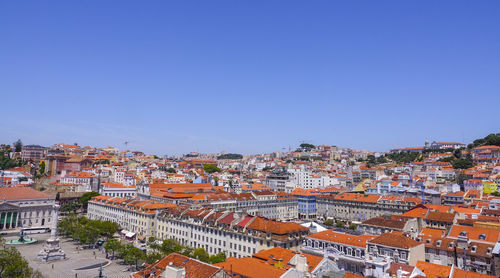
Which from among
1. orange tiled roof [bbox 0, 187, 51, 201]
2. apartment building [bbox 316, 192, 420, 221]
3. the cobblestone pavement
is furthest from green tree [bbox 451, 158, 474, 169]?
orange tiled roof [bbox 0, 187, 51, 201]

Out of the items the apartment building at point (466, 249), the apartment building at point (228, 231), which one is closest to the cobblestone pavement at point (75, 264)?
the apartment building at point (228, 231)

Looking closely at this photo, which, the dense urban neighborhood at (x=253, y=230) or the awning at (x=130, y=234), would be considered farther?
the awning at (x=130, y=234)

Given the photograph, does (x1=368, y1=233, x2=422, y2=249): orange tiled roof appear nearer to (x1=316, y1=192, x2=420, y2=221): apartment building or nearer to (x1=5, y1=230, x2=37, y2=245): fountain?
(x1=316, y1=192, x2=420, y2=221): apartment building

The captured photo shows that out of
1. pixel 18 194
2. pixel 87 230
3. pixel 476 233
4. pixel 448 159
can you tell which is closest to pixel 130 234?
pixel 87 230

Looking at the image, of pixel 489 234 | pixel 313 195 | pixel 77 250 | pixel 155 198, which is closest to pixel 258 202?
pixel 313 195

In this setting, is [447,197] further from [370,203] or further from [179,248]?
[179,248]

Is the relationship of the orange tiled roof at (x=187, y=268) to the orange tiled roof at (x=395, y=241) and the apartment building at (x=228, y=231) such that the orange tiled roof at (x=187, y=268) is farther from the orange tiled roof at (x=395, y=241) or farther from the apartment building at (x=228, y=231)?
the orange tiled roof at (x=395, y=241)
